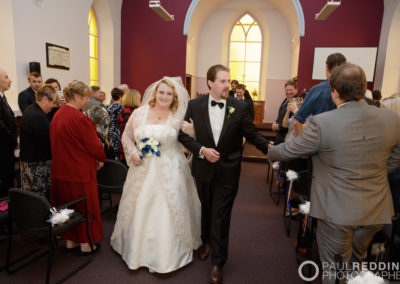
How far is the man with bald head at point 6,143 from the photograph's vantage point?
3.44 m

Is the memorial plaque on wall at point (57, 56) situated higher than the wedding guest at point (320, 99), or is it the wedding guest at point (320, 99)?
the memorial plaque on wall at point (57, 56)

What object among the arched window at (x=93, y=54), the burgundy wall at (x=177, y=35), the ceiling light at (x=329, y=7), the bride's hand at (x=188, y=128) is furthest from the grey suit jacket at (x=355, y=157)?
the arched window at (x=93, y=54)

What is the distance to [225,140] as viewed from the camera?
2484mm

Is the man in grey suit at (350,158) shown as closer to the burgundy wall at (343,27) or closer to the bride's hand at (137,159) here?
the bride's hand at (137,159)

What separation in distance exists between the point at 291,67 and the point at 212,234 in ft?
32.5

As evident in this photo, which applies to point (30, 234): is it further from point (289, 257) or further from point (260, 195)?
point (260, 195)

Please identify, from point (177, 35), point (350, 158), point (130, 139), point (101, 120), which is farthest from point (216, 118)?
point (177, 35)

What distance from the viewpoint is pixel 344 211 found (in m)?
1.73

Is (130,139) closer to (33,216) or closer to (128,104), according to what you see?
(33,216)

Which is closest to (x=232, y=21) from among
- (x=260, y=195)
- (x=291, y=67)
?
(x=291, y=67)

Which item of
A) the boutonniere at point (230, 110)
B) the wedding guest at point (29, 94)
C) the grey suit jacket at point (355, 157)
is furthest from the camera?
the wedding guest at point (29, 94)

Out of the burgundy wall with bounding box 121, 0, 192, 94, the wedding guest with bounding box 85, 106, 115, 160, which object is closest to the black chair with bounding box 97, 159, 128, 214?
the wedding guest with bounding box 85, 106, 115, 160

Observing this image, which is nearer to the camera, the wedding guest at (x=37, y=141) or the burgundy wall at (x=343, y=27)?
the wedding guest at (x=37, y=141)

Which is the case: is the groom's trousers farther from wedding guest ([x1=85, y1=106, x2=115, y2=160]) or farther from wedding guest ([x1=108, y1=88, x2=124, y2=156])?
wedding guest ([x1=108, y1=88, x2=124, y2=156])
